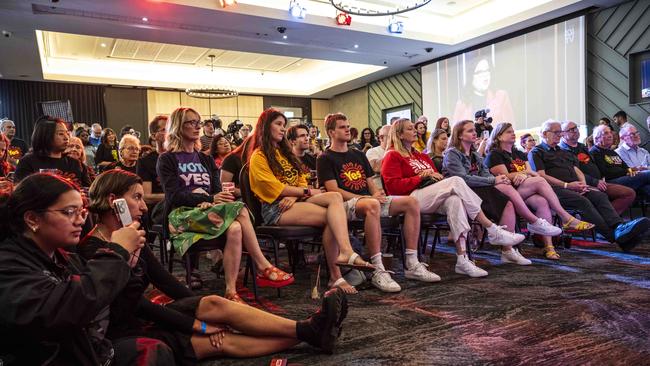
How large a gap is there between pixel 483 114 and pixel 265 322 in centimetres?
545

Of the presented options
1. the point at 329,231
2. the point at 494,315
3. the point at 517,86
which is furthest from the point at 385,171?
the point at 517,86

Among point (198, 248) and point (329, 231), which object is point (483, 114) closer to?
point (329, 231)

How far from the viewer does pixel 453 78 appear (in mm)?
9812

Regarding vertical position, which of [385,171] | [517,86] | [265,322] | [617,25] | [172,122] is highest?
[617,25]

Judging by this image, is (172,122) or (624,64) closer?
(172,122)

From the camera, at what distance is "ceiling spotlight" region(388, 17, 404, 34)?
8.02m

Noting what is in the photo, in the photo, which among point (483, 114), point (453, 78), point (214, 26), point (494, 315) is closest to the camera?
point (494, 315)

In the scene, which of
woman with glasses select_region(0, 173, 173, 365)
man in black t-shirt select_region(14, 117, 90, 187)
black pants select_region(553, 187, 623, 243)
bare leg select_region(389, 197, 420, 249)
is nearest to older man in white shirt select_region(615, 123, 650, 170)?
black pants select_region(553, 187, 623, 243)

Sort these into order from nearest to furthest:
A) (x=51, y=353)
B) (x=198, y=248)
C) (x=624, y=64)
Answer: (x=51, y=353) → (x=198, y=248) → (x=624, y=64)

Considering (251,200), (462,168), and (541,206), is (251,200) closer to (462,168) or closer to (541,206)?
(462,168)

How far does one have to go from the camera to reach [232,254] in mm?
2504

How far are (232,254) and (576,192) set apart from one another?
3299mm

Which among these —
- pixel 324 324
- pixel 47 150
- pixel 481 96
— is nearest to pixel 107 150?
pixel 47 150

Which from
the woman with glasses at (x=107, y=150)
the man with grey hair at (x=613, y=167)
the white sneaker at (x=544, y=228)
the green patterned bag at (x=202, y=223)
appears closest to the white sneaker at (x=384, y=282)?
the green patterned bag at (x=202, y=223)
